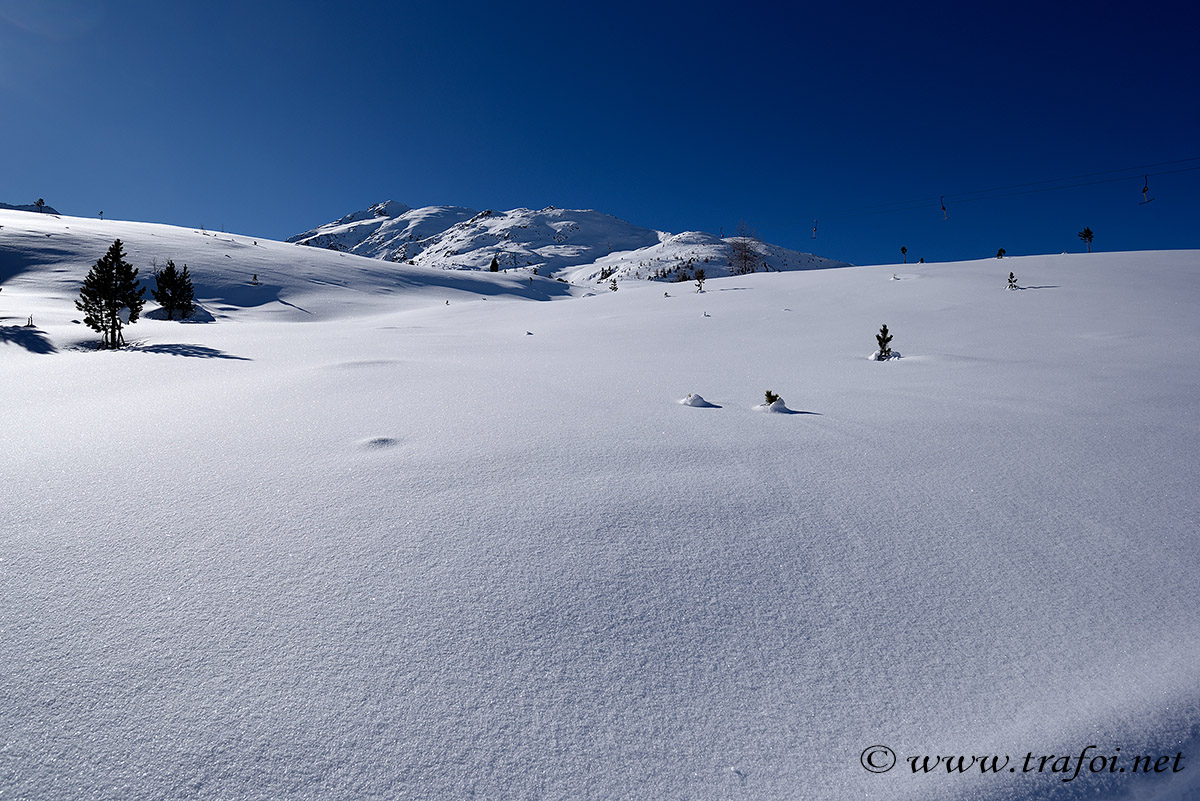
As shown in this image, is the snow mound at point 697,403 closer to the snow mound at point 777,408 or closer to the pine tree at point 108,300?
the snow mound at point 777,408

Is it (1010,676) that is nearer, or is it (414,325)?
(1010,676)

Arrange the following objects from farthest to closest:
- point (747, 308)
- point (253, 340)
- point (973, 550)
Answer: point (747, 308), point (253, 340), point (973, 550)

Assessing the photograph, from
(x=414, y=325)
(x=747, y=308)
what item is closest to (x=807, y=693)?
(x=747, y=308)

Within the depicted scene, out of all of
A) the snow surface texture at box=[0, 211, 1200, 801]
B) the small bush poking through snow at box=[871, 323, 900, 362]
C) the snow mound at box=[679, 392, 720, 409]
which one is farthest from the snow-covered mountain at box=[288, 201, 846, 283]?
the snow surface texture at box=[0, 211, 1200, 801]

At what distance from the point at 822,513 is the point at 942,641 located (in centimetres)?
74

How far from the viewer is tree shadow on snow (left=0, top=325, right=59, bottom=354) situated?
300 inches

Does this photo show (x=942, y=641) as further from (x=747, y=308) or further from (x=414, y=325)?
(x=414, y=325)

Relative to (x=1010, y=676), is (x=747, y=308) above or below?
above

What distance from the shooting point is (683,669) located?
1518 millimetres

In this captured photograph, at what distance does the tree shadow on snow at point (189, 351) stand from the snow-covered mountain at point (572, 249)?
56.3 metres

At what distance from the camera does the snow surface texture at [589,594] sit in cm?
126

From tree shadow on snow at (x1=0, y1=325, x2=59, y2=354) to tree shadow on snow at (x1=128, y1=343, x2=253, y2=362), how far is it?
3.83ft

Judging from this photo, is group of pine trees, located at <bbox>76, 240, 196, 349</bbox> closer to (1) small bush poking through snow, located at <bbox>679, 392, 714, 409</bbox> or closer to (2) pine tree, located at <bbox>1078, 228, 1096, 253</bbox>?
(1) small bush poking through snow, located at <bbox>679, 392, 714, 409</bbox>

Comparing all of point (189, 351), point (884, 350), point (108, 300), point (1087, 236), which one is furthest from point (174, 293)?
point (1087, 236)
